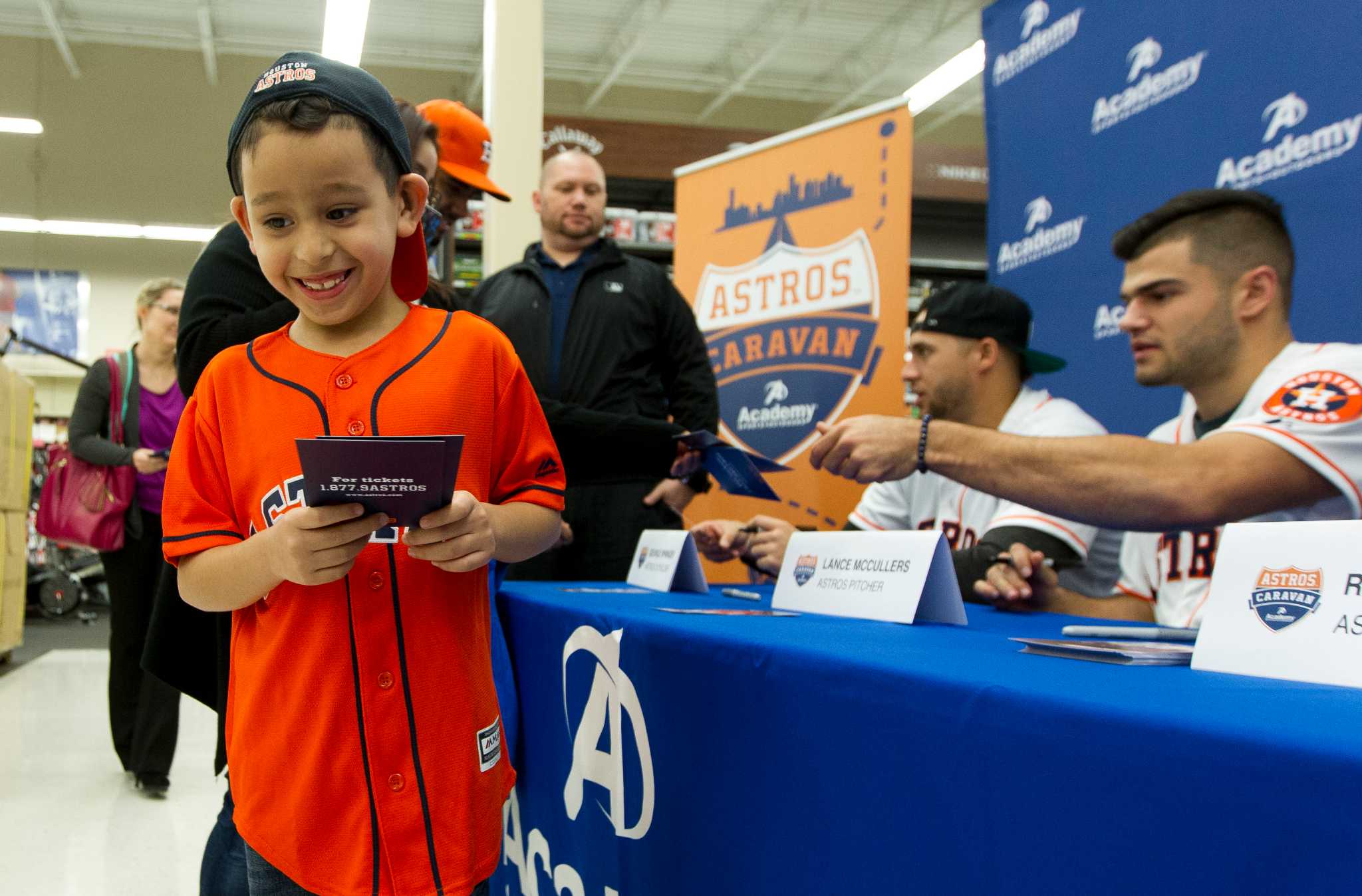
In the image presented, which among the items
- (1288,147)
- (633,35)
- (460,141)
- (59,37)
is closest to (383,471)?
(460,141)

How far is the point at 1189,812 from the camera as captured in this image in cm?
53

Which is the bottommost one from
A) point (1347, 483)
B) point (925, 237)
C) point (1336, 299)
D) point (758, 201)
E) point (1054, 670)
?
point (1054, 670)

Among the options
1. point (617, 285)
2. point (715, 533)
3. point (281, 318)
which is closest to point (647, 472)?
point (715, 533)

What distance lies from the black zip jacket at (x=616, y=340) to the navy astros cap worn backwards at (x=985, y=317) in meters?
0.61

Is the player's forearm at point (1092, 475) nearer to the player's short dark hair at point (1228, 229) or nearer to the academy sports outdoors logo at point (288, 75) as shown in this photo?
the player's short dark hair at point (1228, 229)

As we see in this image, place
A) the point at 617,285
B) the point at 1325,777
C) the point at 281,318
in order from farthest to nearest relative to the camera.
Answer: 1. the point at 617,285
2. the point at 281,318
3. the point at 1325,777

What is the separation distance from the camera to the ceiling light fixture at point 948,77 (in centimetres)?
885

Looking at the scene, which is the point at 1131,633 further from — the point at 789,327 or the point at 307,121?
the point at 789,327

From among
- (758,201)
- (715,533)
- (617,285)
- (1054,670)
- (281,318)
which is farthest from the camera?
(758,201)

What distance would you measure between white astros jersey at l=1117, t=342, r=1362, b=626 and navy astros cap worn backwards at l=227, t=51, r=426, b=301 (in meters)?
0.96

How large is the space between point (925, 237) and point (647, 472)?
16.1 feet

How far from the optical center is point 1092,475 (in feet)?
4.35

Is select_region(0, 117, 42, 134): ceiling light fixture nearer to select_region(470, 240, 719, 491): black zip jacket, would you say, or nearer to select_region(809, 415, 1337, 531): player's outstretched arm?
select_region(470, 240, 719, 491): black zip jacket

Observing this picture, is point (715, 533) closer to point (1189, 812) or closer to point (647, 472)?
point (647, 472)
